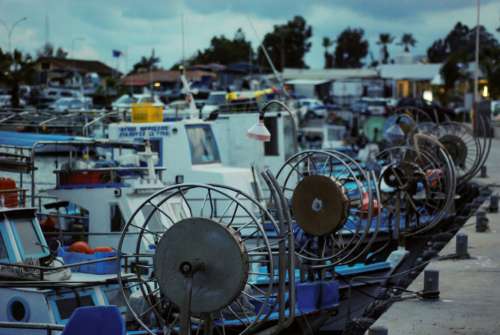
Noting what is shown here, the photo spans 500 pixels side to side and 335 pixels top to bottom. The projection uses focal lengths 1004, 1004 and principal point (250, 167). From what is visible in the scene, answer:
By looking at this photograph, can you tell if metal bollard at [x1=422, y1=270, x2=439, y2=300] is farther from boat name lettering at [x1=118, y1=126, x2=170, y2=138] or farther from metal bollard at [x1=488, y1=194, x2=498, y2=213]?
metal bollard at [x1=488, y1=194, x2=498, y2=213]

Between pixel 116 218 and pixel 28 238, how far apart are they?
3172mm

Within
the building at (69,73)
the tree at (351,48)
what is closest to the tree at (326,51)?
the tree at (351,48)

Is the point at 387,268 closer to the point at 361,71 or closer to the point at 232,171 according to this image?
the point at 232,171

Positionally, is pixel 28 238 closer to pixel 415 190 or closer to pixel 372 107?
pixel 415 190

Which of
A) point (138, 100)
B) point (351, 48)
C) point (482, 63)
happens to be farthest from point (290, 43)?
point (138, 100)

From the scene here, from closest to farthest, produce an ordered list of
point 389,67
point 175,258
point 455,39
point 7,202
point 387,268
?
1. point 175,258
2. point 7,202
3. point 387,268
4. point 389,67
5. point 455,39

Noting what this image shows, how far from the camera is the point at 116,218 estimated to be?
15.3m

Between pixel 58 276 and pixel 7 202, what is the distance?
9.56 ft

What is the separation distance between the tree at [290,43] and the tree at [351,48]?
26689 mm

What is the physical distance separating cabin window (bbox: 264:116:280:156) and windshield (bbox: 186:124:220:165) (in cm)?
299

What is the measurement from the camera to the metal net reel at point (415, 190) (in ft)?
60.2

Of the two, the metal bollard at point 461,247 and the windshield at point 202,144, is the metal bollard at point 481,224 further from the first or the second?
the windshield at point 202,144

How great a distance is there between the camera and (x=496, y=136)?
47875 millimetres

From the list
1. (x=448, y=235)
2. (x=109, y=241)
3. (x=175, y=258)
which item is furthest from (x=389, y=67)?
(x=175, y=258)
